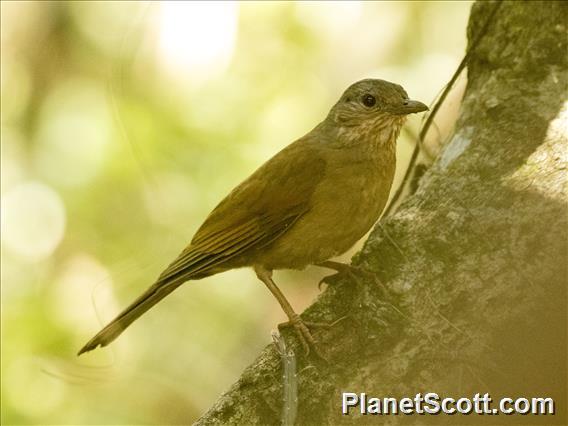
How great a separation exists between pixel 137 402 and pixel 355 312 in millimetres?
3706

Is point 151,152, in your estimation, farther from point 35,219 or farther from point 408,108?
point 408,108

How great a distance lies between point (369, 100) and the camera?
4.34m

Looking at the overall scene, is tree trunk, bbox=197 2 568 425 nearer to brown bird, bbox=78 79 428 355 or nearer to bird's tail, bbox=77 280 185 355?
brown bird, bbox=78 79 428 355

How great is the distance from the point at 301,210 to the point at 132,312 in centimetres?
99

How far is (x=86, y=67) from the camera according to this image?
7824mm

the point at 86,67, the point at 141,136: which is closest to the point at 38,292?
the point at 141,136

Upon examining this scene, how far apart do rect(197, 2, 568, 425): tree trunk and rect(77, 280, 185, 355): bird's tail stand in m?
0.85

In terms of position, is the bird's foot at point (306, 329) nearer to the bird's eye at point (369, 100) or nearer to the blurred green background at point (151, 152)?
the bird's eye at point (369, 100)

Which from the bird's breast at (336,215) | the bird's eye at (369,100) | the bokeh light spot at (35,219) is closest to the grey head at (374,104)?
the bird's eye at (369,100)

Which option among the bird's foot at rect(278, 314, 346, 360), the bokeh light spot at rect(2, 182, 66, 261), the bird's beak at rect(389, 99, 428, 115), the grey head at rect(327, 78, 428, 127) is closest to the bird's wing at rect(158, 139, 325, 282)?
the grey head at rect(327, 78, 428, 127)

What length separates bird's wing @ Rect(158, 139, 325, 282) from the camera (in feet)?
13.1

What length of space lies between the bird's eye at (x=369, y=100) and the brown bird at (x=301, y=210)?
0.05 metres

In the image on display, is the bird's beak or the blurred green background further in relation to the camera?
the blurred green background

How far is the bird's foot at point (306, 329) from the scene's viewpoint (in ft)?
10.5
